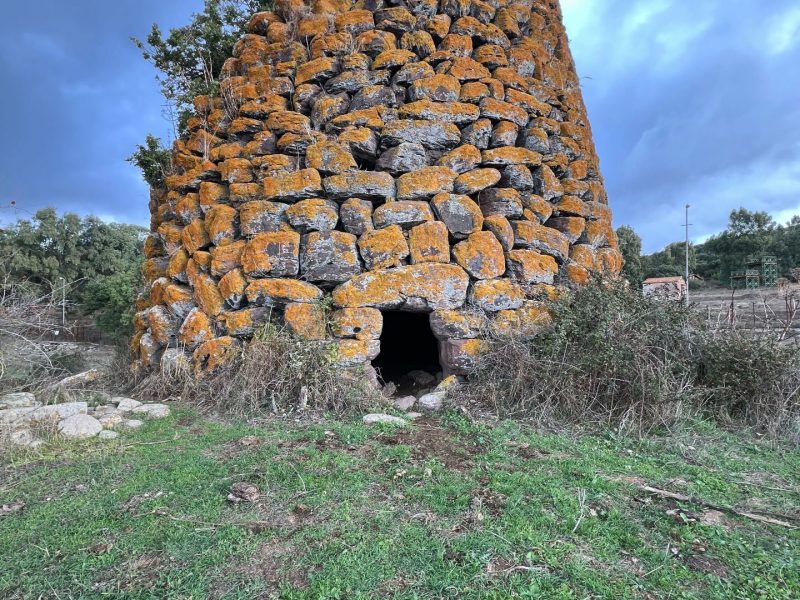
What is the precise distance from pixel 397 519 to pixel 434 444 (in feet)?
3.39

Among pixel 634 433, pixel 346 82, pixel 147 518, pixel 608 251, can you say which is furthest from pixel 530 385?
pixel 346 82

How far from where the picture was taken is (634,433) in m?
3.32

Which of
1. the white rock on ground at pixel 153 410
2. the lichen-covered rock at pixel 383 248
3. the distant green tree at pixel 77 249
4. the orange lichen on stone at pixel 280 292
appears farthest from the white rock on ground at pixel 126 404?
the distant green tree at pixel 77 249

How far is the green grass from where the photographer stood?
1715 mm

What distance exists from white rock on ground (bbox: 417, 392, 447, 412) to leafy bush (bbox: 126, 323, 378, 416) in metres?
0.44

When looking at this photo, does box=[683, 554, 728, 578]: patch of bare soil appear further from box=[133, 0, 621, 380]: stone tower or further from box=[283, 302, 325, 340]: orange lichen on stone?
box=[283, 302, 325, 340]: orange lichen on stone

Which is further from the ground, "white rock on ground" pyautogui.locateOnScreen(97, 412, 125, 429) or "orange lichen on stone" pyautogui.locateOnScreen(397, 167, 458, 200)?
"orange lichen on stone" pyautogui.locateOnScreen(397, 167, 458, 200)

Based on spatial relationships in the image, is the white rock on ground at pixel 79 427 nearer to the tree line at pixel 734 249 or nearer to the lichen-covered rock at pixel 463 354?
the lichen-covered rock at pixel 463 354

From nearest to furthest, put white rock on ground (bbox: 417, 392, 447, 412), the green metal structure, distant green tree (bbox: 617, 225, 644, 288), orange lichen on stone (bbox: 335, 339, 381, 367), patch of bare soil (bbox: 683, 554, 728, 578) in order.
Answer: patch of bare soil (bbox: 683, 554, 728, 578) < white rock on ground (bbox: 417, 392, 447, 412) < orange lichen on stone (bbox: 335, 339, 381, 367) < distant green tree (bbox: 617, 225, 644, 288) < the green metal structure

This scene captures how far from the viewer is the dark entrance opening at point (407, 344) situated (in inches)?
249

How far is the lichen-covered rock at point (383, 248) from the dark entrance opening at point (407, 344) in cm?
192

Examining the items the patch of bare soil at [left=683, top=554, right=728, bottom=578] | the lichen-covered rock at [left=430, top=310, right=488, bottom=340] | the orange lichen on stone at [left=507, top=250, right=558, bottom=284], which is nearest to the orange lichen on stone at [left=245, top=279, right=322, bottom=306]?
the lichen-covered rock at [left=430, top=310, right=488, bottom=340]

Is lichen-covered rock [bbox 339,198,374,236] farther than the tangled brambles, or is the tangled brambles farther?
lichen-covered rock [bbox 339,198,374,236]

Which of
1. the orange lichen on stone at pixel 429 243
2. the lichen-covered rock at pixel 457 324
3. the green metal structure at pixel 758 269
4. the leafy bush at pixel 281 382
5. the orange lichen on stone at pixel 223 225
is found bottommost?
the leafy bush at pixel 281 382
